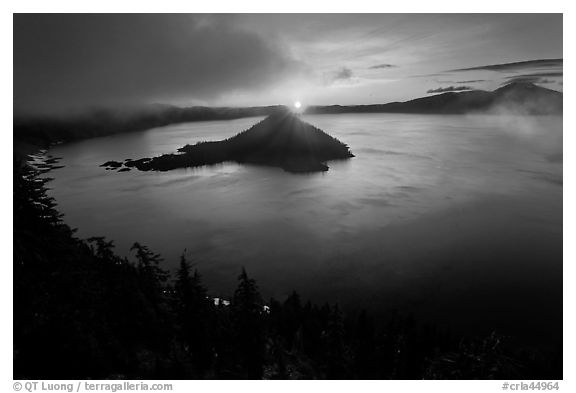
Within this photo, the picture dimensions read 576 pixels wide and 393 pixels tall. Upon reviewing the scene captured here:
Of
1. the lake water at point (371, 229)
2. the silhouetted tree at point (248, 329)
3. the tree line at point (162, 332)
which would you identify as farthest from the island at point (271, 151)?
the silhouetted tree at point (248, 329)

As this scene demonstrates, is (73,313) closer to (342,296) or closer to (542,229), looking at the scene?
(342,296)

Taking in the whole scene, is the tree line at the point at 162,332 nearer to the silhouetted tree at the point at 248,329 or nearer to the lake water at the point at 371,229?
the silhouetted tree at the point at 248,329

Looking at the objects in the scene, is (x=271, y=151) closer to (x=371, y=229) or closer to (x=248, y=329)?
(x=371, y=229)

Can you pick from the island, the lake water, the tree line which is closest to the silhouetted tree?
the tree line

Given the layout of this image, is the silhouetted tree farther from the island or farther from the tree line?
the island

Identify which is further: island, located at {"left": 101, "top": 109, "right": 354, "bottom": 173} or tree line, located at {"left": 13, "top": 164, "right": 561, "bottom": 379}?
island, located at {"left": 101, "top": 109, "right": 354, "bottom": 173}

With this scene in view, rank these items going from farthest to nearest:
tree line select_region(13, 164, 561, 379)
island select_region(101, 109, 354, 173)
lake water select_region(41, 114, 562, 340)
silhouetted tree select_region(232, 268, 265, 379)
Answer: island select_region(101, 109, 354, 173) → lake water select_region(41, 114, 562, 340) → silhouetted tree select_region(232, 268, 265, 379) → tree line select_region(13, 164, 561, 379)
